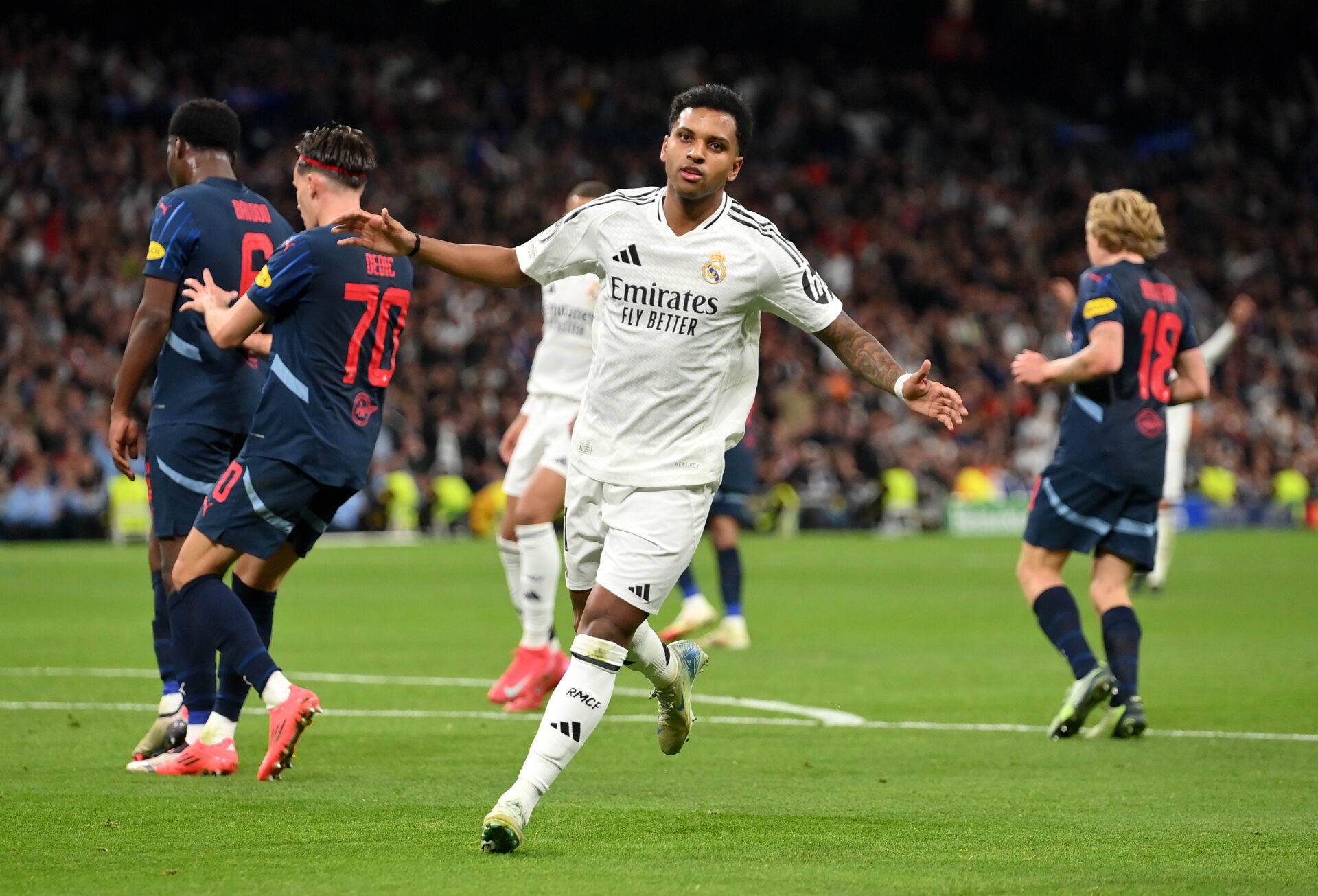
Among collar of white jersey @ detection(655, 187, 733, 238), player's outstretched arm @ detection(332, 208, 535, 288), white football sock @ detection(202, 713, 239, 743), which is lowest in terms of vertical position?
white football sock @ detection(202, 713, 239, 743)

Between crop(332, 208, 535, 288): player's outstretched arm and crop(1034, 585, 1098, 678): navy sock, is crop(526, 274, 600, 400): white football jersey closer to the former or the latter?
crop(1034, 585, 1098, 678): navy sock

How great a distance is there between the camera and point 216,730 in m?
6.34

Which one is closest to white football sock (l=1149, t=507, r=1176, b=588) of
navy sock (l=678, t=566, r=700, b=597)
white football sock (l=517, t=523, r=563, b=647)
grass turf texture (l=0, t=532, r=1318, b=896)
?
grass turf texture (l=0, t=532, r=1318, b=896)

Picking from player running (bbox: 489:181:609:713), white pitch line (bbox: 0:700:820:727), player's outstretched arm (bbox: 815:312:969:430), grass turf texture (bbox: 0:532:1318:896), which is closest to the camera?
grass turf texture (bbox: 0:532:1318:896)

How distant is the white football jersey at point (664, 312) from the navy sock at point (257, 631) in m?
1.88

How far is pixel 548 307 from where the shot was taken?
9.34m

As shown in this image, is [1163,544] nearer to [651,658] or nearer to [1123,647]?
[1123,647]

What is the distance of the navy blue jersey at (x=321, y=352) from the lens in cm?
616

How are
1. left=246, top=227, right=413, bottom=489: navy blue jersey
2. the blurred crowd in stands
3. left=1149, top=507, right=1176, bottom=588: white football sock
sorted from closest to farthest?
1. left=246, top=227, right=413, bottom=489: navy blue jersey
2. left=1149, top=507, right=1176, bottom=588: white football sock
3. the blurred crowd in stands

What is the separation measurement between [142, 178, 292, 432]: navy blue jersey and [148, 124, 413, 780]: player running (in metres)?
0.20

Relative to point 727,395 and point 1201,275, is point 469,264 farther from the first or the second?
point 1201,275

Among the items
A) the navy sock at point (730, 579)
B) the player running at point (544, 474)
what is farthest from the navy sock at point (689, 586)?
the player running at point (544, 474)

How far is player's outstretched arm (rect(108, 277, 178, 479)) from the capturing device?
646 cm

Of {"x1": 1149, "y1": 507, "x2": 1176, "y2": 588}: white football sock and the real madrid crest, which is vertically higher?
the real madrid crest
